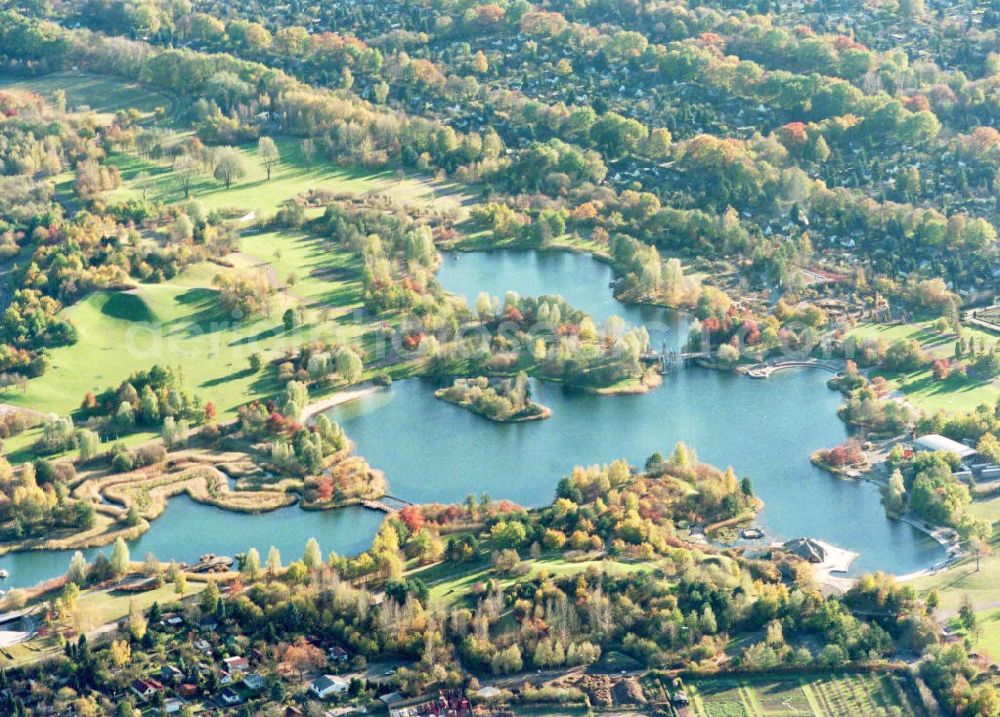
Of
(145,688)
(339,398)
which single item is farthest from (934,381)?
(145,688)

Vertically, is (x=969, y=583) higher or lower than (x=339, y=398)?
lower

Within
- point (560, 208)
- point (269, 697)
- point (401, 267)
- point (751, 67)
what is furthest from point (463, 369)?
point (751, 67)

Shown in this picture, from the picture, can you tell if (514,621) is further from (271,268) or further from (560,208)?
(560,208)

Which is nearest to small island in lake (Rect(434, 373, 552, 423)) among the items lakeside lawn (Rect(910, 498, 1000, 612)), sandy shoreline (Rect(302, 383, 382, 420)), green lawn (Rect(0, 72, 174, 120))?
sandy shoreline (Rect(302, 383, 382, 420))

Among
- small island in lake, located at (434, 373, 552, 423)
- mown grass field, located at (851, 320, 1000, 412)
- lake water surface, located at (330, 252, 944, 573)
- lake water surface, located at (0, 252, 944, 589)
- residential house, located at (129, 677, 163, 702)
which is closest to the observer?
residential house, located at (129, 677, 163, 702)

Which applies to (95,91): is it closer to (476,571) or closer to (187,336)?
(187,336)

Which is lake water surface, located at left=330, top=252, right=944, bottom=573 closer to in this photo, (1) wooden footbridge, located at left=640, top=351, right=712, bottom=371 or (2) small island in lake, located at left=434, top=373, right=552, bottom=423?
(2) small island in lake, located at left=434, top=373, right=552, bottom=423
